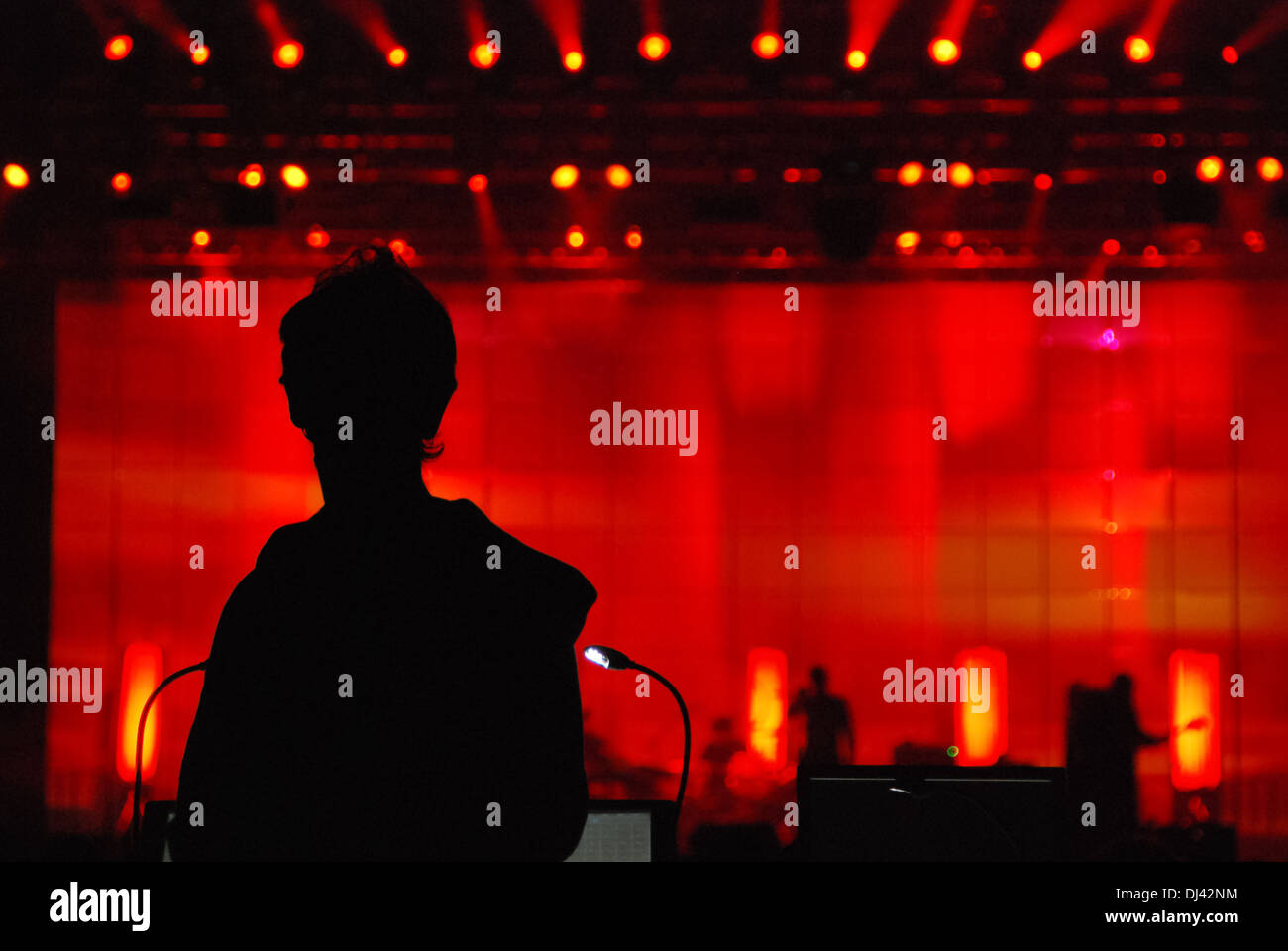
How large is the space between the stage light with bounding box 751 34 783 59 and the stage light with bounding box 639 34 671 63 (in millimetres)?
258

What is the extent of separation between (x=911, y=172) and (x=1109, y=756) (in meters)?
1.94

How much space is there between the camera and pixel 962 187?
3.21 m

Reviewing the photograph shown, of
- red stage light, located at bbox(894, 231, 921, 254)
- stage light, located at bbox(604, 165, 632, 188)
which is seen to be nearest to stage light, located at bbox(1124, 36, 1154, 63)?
red stage light, located at bbox(894, 231, 921, 254)

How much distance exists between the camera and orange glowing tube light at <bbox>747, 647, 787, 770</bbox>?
11.4 feet

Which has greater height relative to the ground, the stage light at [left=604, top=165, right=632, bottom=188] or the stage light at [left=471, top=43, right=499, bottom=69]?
the stage light at [left=471, top=43, right=499, bottom=69]

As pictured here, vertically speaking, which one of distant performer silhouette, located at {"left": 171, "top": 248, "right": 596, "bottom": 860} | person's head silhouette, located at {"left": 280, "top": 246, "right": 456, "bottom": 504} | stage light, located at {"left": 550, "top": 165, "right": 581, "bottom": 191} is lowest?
distant performer silhouette, located at {"left": 171, "top": 248, "right": 596, "bottom": 860}

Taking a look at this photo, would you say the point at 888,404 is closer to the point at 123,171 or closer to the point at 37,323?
the point at 123,171

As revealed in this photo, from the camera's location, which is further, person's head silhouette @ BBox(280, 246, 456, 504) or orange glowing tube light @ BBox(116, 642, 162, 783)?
orange glowing tube light @ BBox(116, 642, 162, 783)

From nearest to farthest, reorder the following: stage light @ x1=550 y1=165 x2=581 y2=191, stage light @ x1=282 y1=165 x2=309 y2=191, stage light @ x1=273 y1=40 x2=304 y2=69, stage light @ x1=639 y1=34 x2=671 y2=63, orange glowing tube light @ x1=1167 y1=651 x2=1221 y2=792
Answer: stage light @ x1=639 y1=34 x2=671 y2=63 < stage light @ x1=273 y1=40 x2=304 y2=69 < stage light @ x1=550 y1=165 x2=581 y2=191 < stage light @ x1=282 y1=165 x2=309 y2=191 < orange glowing tube light @ x1=1167 y1=651 x2=1221 y2=792

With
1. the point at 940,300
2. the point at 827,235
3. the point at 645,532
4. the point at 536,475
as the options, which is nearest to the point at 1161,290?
the point at 940,300

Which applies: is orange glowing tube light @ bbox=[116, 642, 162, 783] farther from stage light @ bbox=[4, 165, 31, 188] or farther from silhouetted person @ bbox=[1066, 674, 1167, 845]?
silhouetted person @ bbox=[1066, 674, 1167, 845]
